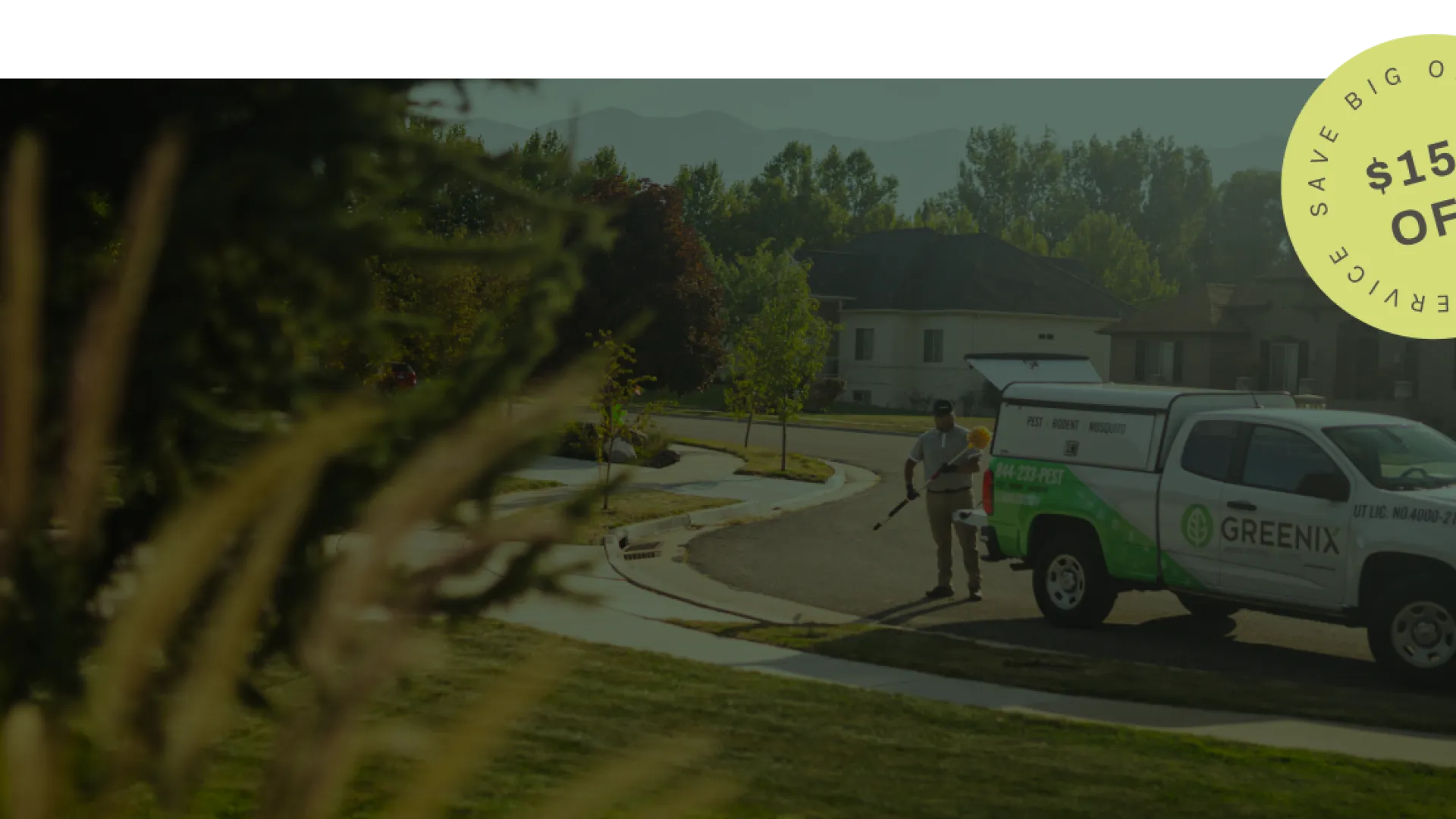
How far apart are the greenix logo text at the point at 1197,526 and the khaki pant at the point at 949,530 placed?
2598mm

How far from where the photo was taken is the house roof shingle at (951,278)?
198 feet

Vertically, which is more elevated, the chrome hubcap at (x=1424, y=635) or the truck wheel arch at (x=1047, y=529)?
the truck wheel arch at (x=1047, y=529)

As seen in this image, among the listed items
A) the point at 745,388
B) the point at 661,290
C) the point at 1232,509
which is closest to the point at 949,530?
the point at 1232,509

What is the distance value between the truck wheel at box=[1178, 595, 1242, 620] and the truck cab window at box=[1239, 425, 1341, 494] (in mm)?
1059

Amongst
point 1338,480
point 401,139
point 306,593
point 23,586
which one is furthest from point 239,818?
point 1338,480

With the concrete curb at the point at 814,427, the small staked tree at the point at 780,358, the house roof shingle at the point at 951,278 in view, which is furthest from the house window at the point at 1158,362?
the small staked tree at the point at 780,358

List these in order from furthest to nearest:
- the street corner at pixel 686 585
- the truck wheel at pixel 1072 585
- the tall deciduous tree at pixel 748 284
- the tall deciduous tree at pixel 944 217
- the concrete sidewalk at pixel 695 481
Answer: the tall deciduous tree at pixel 944 217
the tall deciduous tree at pixel 748 284
the concrete sidewalk at pixel 695 481
the street corner at pixel 686 585
the truck wheel at pixel 1072 585

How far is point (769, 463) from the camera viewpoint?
97.9ft

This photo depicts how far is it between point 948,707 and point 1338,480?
3.94m

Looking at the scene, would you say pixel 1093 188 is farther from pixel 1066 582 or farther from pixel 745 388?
pixel 1066 582

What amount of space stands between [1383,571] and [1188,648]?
6.30 ft

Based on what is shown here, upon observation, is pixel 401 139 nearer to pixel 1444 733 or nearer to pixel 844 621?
pixel 1444 733

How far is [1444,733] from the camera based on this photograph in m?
9.72

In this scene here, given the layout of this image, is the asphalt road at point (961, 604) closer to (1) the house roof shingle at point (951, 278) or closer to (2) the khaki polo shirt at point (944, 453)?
(2) the khaki polo shirt at point (944, 453)
